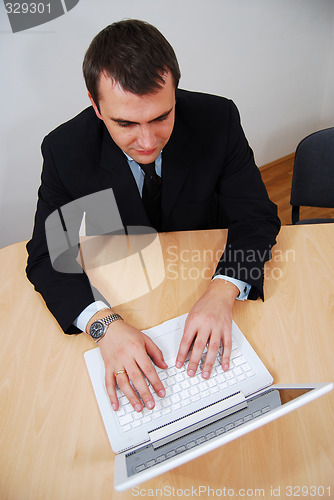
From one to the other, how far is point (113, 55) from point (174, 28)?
4.12 feet

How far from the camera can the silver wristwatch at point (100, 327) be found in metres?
0.87

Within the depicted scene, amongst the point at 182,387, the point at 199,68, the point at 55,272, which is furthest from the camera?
the point at 199,68

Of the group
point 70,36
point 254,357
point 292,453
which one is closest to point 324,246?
point 254,357

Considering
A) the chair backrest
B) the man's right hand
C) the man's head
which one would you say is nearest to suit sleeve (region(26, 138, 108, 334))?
the man's right hand

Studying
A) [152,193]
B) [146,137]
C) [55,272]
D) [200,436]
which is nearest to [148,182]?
[152,193]

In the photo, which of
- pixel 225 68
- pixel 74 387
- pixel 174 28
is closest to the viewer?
pixel 74 387

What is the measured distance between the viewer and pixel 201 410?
73 cm

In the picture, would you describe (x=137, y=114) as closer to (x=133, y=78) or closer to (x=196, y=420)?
(x=133, y=78)

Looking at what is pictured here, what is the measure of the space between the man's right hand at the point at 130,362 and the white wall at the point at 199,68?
130 centimetres

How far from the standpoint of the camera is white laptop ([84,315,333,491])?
637 mm

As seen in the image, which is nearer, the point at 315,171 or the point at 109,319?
the point at 109,319

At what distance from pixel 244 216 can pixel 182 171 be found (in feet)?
0.77

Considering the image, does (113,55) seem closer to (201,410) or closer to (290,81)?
(201,410)

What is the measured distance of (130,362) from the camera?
792 mm
